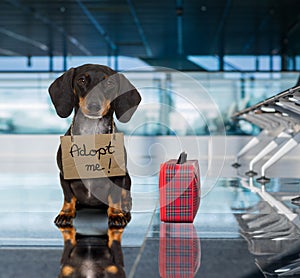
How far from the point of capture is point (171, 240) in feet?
6.93

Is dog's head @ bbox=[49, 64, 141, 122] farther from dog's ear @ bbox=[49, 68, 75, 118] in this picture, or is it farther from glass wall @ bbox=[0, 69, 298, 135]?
glass wall @ bbox=[0, 69, 298, 135]

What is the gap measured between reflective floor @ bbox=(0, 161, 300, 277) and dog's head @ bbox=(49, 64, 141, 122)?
0.48 meters

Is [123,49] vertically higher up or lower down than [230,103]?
higher up

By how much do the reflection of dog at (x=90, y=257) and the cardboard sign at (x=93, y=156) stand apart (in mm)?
238

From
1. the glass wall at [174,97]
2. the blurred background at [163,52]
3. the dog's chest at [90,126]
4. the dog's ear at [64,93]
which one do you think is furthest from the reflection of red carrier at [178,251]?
the glass wall at [174,97]

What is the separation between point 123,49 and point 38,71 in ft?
5.56

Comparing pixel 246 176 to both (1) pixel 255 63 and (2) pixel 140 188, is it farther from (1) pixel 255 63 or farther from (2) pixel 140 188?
(1) pixel 255 63

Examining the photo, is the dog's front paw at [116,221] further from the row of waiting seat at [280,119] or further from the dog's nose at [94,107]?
the row of waiting seat at [280,119]

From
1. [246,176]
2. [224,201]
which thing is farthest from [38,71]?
[224,201]

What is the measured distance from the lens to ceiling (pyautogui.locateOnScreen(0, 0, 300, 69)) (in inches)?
352

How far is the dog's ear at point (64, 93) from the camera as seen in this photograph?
2.18m

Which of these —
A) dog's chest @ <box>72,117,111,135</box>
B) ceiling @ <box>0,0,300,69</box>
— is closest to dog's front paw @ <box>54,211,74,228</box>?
dog's chest @ <box>72,117,111,135</box>

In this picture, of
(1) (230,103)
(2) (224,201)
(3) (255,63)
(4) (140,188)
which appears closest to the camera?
(2) (224,201)

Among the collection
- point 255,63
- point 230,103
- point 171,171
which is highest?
point 255,63
